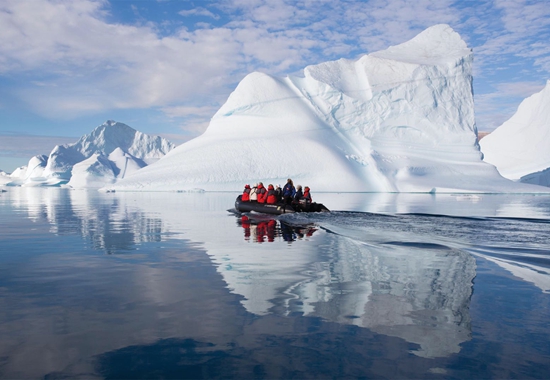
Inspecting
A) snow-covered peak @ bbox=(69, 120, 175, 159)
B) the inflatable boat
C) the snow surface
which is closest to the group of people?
the inflatable boat

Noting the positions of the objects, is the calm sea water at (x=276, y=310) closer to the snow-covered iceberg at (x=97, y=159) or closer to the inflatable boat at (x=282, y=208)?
the inflatable boat at (x=282, y=208)

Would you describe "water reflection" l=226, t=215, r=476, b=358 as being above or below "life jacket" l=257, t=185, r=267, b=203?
below

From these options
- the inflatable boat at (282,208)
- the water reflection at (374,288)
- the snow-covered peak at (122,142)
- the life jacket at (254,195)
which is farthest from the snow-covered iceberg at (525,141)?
the snow-covered peak at (122,142)

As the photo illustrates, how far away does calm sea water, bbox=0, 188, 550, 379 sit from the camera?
3525 millimetres

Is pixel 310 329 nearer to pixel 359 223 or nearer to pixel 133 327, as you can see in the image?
pixel 133 327

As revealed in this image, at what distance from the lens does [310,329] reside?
→ 4.23 metres

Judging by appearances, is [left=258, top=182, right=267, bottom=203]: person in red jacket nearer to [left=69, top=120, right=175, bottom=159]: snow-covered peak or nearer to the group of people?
the group of people

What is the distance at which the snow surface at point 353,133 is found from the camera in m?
53.0

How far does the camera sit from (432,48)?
64.8 meters

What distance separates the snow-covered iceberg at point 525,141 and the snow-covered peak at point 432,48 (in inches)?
1371

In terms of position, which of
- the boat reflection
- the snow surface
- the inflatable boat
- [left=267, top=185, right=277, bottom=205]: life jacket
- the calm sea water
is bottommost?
the calm sea water

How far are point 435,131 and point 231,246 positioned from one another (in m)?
54.1

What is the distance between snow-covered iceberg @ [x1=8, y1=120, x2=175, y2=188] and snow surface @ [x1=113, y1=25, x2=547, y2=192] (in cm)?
6299

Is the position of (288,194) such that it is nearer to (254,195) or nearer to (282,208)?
(282,208)
